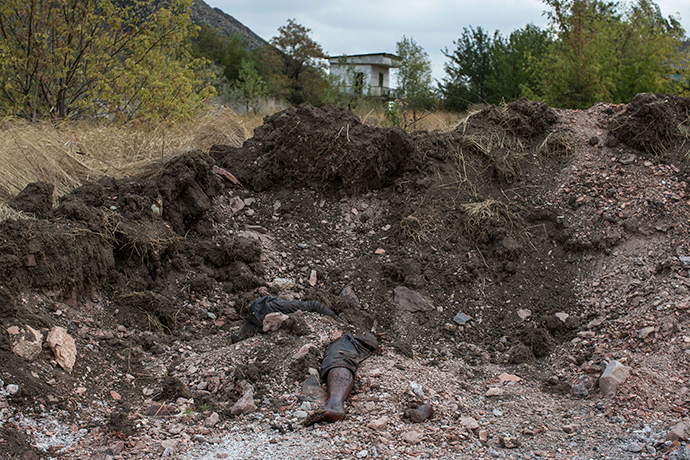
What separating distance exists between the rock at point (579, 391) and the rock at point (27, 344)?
3.28 meters

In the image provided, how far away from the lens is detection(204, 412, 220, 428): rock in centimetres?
304

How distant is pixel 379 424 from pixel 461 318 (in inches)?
68.6

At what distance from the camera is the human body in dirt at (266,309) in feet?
13.3

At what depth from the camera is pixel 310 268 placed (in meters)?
5.10

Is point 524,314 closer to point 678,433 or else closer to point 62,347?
point 678,433

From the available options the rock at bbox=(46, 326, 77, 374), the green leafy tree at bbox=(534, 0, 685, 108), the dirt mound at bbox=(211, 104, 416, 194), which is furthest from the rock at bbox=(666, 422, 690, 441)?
the green leafy tree at bbox=(534, 0, 685, 108)

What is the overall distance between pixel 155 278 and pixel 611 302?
3642 mm

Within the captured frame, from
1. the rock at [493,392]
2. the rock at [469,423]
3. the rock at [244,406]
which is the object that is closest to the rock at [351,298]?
the rock at [493,392]

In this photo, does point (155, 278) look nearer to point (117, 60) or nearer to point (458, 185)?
point (458, 185)

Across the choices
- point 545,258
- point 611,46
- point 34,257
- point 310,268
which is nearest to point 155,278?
point 34,257

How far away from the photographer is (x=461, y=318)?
4.52 metres

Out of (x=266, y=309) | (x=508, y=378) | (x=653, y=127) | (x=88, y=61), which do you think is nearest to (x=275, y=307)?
(x=266, y=309)

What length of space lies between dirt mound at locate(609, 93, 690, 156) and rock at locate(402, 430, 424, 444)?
14.0ft

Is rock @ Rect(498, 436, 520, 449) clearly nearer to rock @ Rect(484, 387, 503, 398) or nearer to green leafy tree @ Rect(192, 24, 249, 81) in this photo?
rock @ Rect(484, 387, 503, 398)
